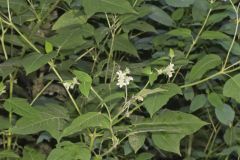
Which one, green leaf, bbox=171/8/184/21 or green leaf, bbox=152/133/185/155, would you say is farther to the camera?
green leaf, bbox=171/8/184/21

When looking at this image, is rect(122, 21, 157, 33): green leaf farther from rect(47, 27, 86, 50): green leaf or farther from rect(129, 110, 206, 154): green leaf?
rect(129, 110, 206, 154): green leaf

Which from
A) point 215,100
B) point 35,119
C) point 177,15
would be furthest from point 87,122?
point 177,15

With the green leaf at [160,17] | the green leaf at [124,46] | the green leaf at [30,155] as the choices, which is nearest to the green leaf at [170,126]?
the green leaf at [124,46]

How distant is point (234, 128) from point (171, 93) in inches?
28.7

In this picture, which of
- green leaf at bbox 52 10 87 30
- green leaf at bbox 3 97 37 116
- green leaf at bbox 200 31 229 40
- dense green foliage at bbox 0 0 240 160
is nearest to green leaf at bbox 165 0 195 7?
dense green foliage at bbox 0 0 240 160

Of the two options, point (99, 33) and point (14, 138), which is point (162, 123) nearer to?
point (99, 33)

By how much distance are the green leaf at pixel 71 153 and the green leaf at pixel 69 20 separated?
36 cm

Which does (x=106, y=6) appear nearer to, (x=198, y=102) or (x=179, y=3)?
(x=179, y=3)

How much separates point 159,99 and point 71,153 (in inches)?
9.1

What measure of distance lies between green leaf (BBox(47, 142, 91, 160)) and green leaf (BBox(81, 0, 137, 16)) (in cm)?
31

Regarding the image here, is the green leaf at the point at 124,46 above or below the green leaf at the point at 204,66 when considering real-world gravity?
above

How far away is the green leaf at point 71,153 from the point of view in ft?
3.61

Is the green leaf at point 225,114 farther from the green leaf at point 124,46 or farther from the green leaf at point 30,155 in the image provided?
the green leaf at point 30,155

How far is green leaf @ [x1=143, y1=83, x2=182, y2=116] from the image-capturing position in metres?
1.13
